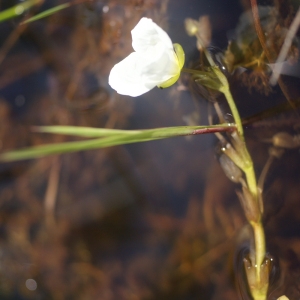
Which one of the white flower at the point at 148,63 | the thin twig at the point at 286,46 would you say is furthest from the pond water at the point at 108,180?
the white flower at the point at 148,63

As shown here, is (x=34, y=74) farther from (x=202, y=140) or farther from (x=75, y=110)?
(x=202, y=140)

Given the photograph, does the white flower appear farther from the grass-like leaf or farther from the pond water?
the pond water

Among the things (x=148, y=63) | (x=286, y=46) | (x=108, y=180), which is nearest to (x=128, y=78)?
(x=148, y=63)

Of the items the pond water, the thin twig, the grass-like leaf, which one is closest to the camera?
the grass-like leaf

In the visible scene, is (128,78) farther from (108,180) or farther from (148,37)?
(108,180)

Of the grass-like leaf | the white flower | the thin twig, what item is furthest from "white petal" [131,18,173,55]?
the thin twig

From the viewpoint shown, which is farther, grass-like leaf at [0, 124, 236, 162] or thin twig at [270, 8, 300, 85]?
thin twig at [270, 8, 300, 85]

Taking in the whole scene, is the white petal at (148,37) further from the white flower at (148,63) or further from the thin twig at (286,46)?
the thin twig at (286,46)
